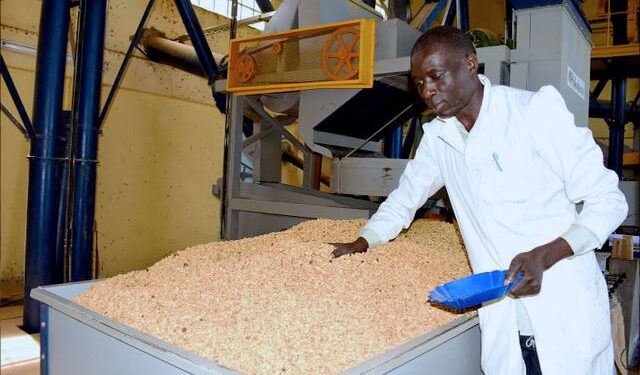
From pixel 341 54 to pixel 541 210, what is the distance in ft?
5.38

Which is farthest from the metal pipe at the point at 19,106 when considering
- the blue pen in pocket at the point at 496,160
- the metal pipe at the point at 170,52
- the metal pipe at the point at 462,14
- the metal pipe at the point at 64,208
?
the metal pipe at the point at 462,14

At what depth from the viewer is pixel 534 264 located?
1201 millimetres

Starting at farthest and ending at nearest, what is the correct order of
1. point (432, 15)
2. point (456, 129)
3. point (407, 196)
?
point (432, 15) → point (407, 196) → point (456, 129)

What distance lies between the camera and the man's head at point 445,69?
4.56 feet

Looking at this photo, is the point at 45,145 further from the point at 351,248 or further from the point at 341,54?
the point at 351,248

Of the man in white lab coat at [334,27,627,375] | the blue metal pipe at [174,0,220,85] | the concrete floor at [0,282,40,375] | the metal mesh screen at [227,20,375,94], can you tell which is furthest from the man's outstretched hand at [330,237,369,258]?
the blue metal pipe at [174,0,220,85]

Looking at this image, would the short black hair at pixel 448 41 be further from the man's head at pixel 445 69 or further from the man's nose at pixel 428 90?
the man's nose at pixel 428 90

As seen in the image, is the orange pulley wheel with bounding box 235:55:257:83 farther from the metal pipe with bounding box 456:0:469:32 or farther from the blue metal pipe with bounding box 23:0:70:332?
the metal pipe with bounding box 456:0:469:32

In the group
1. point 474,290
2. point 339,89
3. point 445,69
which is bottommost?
point 474,290

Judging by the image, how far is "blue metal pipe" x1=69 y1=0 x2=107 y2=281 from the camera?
346 cm

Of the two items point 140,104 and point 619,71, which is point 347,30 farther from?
point 619,71

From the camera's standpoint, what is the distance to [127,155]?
223 inches

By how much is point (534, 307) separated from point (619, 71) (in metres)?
5.74

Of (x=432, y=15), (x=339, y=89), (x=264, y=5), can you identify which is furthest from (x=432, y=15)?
(x=264, y=5)
